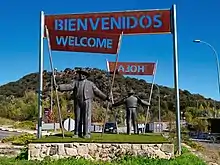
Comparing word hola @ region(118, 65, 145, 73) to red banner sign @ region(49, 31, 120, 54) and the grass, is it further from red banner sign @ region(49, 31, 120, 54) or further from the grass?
the grass

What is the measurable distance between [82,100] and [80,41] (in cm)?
251

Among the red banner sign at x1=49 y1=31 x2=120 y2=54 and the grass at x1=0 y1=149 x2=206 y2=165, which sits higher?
the red banner sign at x1=49 y1=31 x2=120 y2=54

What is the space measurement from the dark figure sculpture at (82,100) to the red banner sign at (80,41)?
4.19 feet

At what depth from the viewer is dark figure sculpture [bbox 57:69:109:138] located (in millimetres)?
13297

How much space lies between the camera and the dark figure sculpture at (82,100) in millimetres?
13297

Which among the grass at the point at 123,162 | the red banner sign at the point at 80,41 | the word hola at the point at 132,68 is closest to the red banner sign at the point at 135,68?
the word hola at the point at 132,68

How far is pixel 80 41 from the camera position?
1481cm

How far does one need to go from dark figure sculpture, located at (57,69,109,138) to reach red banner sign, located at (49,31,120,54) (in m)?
1.28

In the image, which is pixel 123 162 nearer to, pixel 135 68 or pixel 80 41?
pixel 80 41

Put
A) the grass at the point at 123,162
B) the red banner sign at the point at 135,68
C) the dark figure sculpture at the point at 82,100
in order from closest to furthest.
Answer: the grass at the point at 123,162, the dark figure sculpture at the point at 82,100, the red banner sign at the point at 135,68

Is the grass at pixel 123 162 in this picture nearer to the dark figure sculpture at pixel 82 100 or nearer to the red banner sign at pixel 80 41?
the dark figure sculpture at pixel 82 100

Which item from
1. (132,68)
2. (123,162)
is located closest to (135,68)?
(132,68)

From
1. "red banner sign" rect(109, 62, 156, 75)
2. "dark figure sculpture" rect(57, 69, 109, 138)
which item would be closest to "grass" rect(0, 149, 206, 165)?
"dark figure sculpture" rect(57, 69, 109, 138)

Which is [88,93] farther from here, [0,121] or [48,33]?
[0,121]
